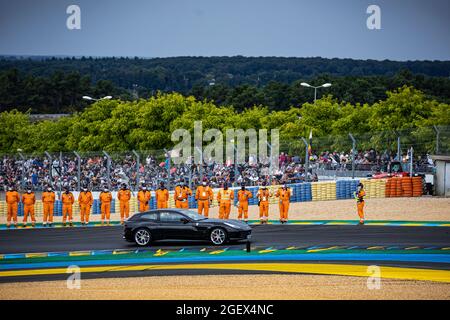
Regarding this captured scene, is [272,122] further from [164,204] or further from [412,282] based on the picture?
[412,282]

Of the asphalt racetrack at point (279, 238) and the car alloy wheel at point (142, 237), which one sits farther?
the car alloy wheel at point (142, 237)

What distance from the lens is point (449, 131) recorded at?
110ft

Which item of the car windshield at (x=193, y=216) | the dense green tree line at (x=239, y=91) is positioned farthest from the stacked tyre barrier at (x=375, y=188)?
the dense green tree line at (x=239, y=91)

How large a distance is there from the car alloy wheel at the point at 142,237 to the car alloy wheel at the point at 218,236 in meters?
1.86

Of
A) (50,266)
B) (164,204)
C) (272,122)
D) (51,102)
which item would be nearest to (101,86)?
(51,102)

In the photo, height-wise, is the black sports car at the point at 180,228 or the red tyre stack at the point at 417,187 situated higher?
the red tyre stack at the point at 417,187

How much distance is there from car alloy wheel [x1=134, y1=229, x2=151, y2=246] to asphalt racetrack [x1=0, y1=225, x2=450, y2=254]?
0.30m

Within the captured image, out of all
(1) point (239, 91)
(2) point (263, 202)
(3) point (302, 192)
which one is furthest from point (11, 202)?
(1) point (239, 91)

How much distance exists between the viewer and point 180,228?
22.4m

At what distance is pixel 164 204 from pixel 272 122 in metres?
37.7

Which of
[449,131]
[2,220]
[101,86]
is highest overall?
[101,86]

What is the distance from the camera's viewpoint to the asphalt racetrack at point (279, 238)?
22.3 metres

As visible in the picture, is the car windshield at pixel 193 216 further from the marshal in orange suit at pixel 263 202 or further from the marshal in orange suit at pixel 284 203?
the marshal in orange suit at pixel 284 203

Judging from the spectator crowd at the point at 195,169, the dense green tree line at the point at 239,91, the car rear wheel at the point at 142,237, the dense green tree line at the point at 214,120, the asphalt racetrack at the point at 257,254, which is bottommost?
the asphalt racetrack at the point at 257,254
